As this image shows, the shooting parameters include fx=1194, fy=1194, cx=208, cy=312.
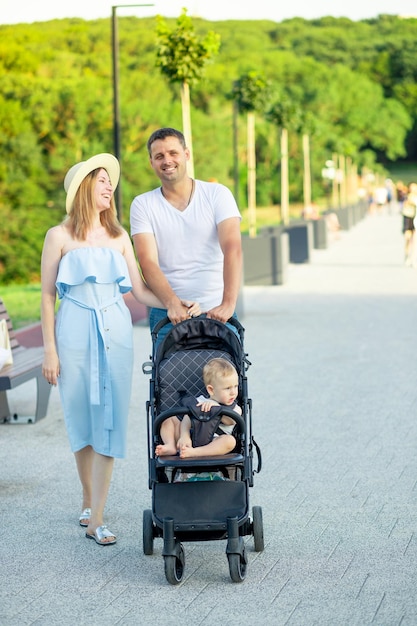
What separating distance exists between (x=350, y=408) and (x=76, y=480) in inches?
110

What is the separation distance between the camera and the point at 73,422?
573 centimetres

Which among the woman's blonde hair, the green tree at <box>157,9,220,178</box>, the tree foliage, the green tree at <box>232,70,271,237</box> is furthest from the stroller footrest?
the tree foliage

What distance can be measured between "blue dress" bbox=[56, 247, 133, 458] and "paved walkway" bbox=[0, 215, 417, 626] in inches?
22.0

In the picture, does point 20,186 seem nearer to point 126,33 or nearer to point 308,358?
point 126,33

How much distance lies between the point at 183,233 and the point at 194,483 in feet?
4.14

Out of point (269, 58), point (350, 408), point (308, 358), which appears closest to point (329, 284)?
point (308, 358)

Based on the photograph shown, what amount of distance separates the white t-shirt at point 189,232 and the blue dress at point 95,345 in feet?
0.73

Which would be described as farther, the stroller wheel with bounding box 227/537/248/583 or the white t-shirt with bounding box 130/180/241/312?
the white t-shirt with bounding box 130/180/241/312

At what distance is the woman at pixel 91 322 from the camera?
5637 millimetres

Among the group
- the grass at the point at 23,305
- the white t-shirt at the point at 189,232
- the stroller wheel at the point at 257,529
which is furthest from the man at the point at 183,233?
the grass at the point at 23,305

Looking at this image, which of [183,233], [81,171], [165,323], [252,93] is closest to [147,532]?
[165,323]

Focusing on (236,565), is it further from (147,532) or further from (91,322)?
(91,322)

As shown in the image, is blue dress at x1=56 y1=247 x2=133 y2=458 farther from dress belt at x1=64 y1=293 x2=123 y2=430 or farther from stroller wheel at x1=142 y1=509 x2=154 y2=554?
stroller wheel at x1=142 y1=509 x2=154 y2=554

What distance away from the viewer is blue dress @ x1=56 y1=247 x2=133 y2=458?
5.64 meters
